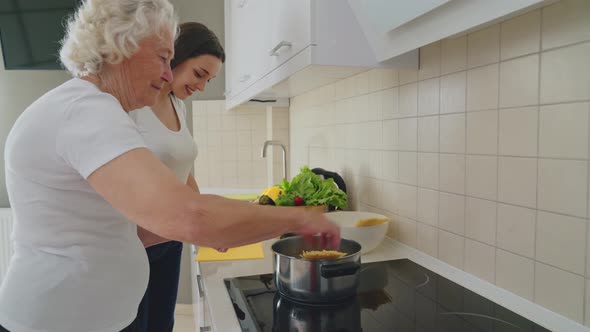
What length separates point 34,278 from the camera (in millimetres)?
783

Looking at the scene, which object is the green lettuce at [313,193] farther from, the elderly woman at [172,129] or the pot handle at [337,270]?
the pot handle at [337,270]

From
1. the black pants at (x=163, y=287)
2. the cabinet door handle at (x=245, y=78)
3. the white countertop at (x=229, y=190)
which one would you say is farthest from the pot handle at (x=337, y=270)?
the white countertop at (x=229, y=190)

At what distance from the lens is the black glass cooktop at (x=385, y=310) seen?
84cm

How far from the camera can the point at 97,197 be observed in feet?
2.56

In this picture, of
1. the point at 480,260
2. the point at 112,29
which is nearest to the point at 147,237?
the point at 112,29

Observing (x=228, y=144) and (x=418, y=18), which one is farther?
(x=228, y=144)

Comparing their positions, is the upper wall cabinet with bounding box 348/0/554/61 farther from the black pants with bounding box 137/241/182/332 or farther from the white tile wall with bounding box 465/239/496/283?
the black pants with bounding box 137/241/182/332

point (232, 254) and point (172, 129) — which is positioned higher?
point (172, 129)

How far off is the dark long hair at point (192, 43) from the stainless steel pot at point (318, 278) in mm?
766

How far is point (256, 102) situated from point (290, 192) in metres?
1.10

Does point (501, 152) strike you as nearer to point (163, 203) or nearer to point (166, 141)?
point (163, 203)

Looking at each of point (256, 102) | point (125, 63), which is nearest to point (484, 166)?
point (125, 63)

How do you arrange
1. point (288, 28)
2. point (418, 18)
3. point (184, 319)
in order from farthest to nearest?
1. point (184, 319)
2. point (288, 28)
3. point (418, 18)

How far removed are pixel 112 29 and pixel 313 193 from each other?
983mm
